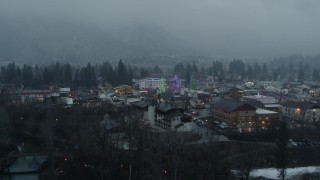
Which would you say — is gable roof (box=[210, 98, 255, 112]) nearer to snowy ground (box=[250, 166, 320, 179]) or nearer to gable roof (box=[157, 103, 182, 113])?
gable roof (box=[157, 103, 182, 113])

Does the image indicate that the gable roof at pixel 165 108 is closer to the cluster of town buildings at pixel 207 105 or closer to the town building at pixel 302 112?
the cluster of town buildings at pixel 207 105

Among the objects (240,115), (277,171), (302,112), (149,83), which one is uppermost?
(149,83)

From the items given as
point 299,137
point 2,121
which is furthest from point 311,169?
point 2,121

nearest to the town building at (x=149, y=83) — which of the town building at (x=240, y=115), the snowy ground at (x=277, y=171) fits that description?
the town building at (x=240, y=115)

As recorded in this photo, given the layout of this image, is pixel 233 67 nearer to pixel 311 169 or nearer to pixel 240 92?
pixel 240 92

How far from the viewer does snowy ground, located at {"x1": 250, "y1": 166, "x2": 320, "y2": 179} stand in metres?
7.54

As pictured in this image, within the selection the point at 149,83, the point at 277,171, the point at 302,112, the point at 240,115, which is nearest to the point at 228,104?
the point at 240,115

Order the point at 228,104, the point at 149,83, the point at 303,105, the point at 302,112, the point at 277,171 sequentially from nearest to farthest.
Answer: the point at 277,171 < the point at 228,104 < the point at 302,112 < the point at 303,105 < the point at 149,83

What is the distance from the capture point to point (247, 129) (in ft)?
35.8

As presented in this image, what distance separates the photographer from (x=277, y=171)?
7.80 meters

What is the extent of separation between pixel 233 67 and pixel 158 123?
19776 mm

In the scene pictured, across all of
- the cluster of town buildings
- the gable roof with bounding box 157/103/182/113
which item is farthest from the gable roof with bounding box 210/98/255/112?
the gable roof with bounding box 157/103/182/113

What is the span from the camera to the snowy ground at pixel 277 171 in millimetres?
7543

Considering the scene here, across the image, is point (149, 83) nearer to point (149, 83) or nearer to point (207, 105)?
point (149, 83)
